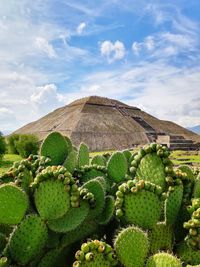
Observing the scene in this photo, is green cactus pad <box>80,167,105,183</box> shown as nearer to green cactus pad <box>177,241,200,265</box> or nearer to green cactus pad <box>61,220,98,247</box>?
green cactus pad <box>61,220,98,247</box>

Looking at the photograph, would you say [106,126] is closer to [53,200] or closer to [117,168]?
[117,168]

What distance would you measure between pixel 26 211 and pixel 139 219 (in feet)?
2.55

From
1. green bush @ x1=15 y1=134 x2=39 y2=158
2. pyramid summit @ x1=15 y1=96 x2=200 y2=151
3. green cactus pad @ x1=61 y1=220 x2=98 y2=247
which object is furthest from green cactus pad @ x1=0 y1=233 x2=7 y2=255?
pyramid summit @ x1=15 y1=96 x2=200 y2=151

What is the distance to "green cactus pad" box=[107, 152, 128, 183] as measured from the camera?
3267mm

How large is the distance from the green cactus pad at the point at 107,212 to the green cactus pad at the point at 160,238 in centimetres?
31

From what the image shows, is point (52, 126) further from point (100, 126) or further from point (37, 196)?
point (37, 196)

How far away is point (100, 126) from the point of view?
11138 centimetres

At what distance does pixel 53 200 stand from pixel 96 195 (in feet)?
1.23

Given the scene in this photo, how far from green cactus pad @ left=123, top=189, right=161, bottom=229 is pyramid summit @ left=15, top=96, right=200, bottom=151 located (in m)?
82.4

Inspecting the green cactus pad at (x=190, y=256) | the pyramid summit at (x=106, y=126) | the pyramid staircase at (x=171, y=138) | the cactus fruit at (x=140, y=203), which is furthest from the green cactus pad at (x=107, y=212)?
the pyramid summit at (x=106, y=126)

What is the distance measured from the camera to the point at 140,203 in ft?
7.78

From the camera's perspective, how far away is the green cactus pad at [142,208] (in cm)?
238

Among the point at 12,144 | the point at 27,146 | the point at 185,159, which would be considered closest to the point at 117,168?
the point at 185,159

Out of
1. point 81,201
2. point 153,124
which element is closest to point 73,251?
point 81,201
